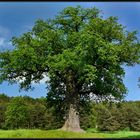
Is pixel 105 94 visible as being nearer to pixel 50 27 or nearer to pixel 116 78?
pixel 116 78

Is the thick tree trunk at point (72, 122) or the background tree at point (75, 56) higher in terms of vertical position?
the background tree at point (75, 56)

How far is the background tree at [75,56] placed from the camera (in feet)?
153

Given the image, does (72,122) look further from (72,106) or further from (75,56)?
(75,56)

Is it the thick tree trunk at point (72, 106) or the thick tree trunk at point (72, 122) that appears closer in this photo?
the thick tree trunk at point (72, 122)

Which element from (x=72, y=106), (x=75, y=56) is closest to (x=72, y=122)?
(x=72, y=106)

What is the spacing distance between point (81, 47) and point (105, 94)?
8.64 metres

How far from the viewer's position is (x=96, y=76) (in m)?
46.6

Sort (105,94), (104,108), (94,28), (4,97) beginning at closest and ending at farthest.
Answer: (94,28), (105,94), (104,108), (4,97)

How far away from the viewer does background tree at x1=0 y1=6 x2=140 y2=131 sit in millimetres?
46781

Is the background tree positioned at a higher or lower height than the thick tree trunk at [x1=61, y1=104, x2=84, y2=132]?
higher

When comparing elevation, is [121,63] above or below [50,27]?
below

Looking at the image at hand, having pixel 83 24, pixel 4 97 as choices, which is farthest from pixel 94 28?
pixel 4 97

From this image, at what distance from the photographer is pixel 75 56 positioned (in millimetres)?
46281

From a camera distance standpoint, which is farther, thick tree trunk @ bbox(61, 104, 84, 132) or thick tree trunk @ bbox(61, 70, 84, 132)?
A: thick tree trunk @ bbox(61, 70, 84, 132)
